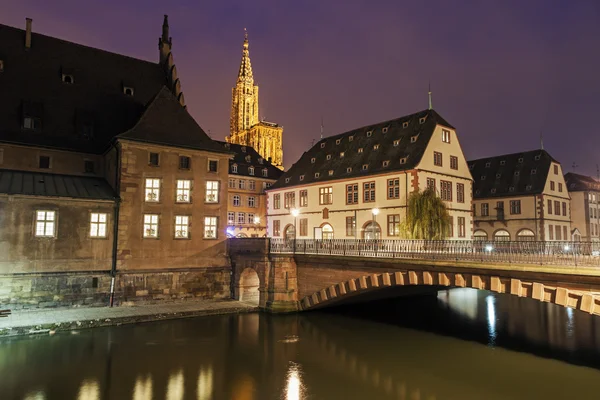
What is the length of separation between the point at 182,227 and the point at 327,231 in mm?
16664

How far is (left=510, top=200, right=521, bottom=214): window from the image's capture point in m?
50.5

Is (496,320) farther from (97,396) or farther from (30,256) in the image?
(30,256)

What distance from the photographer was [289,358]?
18.9 meters

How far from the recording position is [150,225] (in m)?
28.1

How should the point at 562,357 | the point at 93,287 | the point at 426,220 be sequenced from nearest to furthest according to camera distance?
the point at 562,357, the point at 93,287, the point at 426,220

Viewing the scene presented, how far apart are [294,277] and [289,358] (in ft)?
30.4

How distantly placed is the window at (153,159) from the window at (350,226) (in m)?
18.2

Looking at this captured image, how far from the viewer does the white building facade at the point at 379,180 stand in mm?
35750

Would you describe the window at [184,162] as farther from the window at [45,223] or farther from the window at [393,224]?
the window at [393,224]

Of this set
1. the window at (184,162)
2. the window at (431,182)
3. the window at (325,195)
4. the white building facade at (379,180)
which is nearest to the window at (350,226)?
the white building facade at (379,180)

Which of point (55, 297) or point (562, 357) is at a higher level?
point (55, 297)

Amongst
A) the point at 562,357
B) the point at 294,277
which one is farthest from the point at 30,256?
the point at 562,357

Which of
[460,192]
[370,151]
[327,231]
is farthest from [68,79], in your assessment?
[460,192]

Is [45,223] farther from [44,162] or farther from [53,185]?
[44,162]
